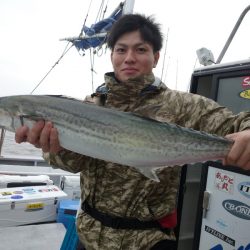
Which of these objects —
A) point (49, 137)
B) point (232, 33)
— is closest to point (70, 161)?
point (49, 137)

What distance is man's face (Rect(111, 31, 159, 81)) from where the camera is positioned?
2598mm

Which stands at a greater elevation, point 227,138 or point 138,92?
point 138,92

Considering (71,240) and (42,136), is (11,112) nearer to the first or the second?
(42,136)

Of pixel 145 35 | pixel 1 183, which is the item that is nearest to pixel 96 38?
pixel 1 183

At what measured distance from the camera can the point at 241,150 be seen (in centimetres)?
197

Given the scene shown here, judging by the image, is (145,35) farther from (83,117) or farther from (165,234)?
(165,234)

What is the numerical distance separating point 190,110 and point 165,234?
93 cm

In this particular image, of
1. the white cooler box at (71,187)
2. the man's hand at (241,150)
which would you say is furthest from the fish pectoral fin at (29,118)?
the white cooler box at (71,187)

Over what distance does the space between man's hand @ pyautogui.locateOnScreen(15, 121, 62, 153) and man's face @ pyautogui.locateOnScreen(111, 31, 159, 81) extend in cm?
70

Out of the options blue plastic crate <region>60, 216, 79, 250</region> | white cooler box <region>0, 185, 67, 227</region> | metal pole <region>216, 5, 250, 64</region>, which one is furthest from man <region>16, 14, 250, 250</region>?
white cooler box <region>0, 185, 67, 227</region>

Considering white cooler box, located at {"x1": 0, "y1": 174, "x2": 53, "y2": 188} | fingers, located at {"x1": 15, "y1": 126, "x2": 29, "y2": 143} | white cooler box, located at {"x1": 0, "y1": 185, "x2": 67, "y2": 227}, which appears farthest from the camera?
white cooler box, located at {"x1": 0, "y1": 174, "x2": 53, "y2": 188}

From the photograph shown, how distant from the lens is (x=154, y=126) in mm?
2318

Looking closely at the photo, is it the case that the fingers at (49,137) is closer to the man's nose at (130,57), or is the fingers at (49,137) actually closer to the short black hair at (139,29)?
the man's nose at (130,57)

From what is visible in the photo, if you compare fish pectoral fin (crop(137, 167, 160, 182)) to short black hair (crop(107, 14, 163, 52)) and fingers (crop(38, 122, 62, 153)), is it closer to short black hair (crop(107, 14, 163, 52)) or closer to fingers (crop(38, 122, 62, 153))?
fingers (crop(38, 122, 62, 153))
